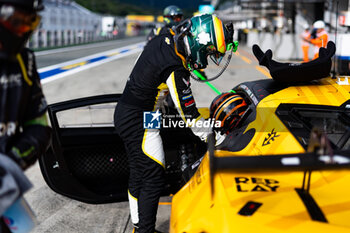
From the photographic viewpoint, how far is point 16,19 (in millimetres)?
1440

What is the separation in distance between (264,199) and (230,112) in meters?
1.19

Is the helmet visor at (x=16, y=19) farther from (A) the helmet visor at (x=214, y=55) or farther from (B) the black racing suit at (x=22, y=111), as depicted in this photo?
(A) the helmet visor at (x=214, y=55)

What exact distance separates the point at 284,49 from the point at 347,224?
18709 millimetres

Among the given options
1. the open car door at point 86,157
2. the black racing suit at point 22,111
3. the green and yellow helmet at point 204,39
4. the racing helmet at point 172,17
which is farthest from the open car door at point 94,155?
the racing helmet at point 172,17

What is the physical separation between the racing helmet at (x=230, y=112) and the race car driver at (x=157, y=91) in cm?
39

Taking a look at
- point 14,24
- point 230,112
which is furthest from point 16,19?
point 230,112

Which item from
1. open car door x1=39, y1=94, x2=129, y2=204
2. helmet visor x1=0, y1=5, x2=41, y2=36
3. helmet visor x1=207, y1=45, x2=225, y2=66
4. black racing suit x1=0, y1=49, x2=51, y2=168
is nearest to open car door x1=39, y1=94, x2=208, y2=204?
open car door x1=39, y1=94, x2=129, y2=204

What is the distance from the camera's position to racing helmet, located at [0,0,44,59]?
4.64 feet

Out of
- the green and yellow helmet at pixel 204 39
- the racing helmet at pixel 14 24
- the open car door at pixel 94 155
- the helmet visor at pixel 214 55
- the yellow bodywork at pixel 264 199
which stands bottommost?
the open car door at pixel 94 155

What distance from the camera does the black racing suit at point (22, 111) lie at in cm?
147

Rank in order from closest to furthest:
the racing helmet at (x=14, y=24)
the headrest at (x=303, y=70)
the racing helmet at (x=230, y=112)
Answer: the racing helmet at (x=14, y=24), the headrest at (x=303, y=70), the racing helmet at (x=230, y=112)

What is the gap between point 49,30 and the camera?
26.2 metres

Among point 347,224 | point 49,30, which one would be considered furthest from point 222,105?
point 49,30

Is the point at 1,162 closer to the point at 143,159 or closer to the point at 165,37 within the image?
the point at 143,159
